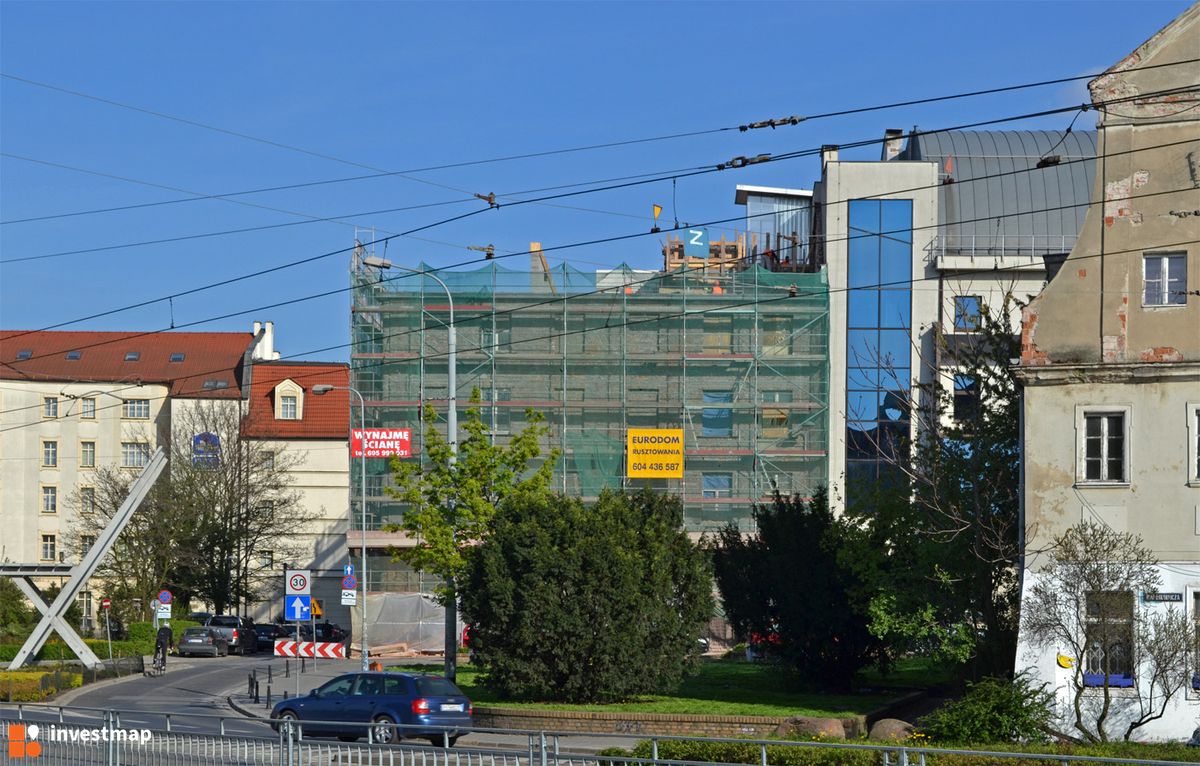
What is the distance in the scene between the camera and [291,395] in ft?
288

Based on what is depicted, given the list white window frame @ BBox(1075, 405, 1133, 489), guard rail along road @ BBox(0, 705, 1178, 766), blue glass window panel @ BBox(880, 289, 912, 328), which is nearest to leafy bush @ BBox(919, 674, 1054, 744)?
white window frame @ BBox(1075, 405, 1133, 489)

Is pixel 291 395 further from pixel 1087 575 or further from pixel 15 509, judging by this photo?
pixel 1087 575

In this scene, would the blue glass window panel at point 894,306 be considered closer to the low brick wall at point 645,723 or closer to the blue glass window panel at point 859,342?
the blue glass window panel at point 859,342

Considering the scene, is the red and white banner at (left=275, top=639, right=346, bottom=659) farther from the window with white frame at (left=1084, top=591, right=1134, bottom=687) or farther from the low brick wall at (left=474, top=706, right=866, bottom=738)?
the window with white frame at (left=1084, top=591, right=1134, bottom=687)

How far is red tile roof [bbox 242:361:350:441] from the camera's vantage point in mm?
86188

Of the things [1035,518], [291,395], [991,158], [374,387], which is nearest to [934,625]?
[1035,518]

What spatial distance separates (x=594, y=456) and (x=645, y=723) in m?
34.5

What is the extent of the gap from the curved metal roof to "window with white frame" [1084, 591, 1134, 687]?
158ft

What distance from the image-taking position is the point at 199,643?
6041 centimetres

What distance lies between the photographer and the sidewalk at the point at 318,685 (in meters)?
25.9

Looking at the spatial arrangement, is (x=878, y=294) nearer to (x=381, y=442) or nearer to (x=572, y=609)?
(x=381, y=442)

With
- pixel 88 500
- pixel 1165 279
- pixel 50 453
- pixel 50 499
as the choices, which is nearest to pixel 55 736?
pixel 1165 279

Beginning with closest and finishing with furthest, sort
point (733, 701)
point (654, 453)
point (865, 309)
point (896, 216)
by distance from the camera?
1. point (733, 701)
2. point (654, 453)
3. point (865, 309)
4. point (896, 216)

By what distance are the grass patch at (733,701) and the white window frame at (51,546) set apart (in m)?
52.4
